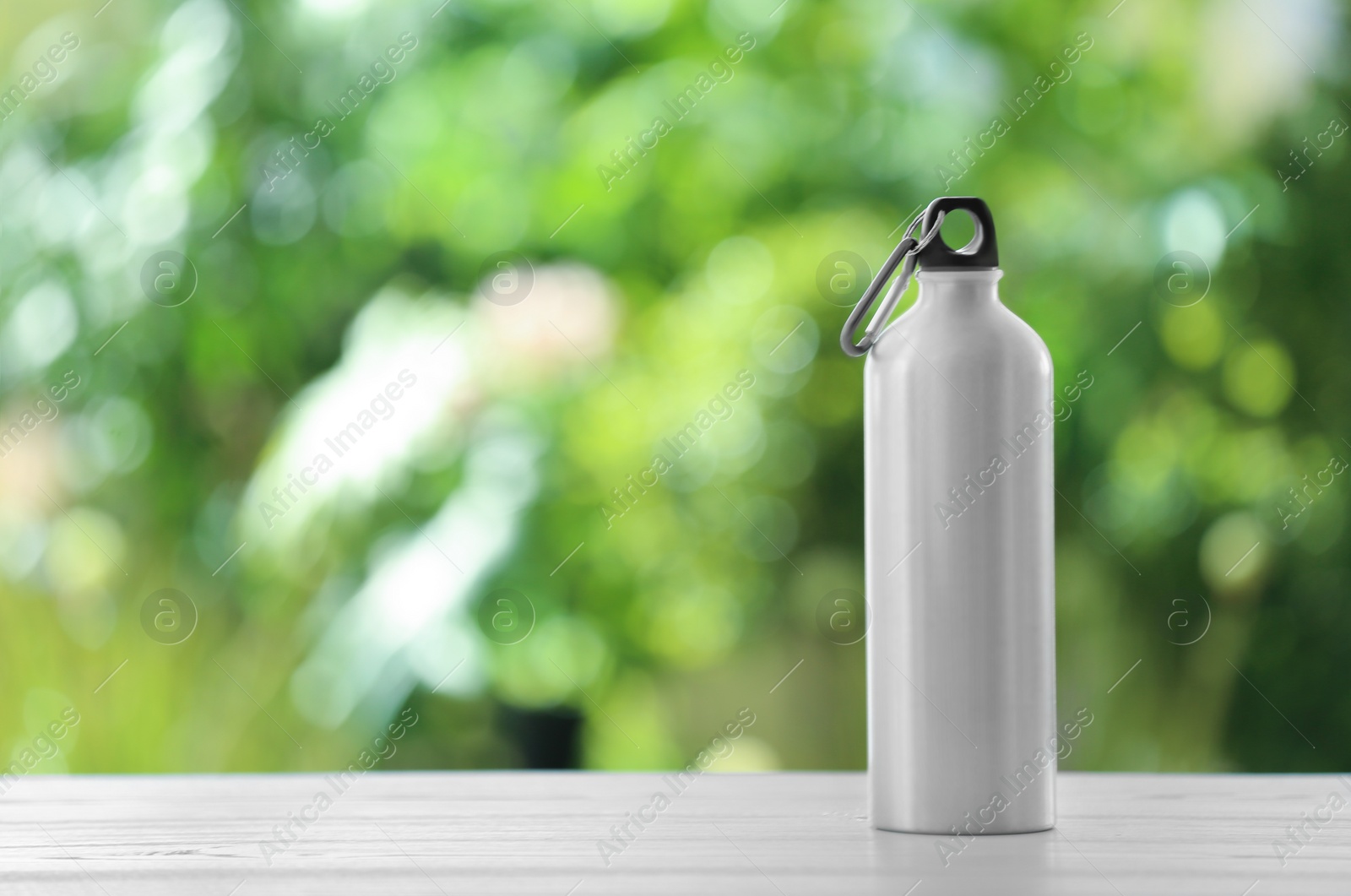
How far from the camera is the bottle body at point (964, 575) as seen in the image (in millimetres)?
574

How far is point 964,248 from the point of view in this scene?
23.9 inches

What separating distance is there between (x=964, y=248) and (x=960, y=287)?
0.03 m

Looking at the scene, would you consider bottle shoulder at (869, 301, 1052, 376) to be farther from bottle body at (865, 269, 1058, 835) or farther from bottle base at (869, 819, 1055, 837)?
bottle base at (869, 819, 1055, 837)

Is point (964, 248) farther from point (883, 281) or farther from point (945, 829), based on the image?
point (945, 829)

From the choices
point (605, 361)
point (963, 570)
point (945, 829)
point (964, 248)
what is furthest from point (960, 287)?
point (605, 361)

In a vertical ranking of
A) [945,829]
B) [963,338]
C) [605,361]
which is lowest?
[605,361]

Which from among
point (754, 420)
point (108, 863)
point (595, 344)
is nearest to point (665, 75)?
point (595, 344)

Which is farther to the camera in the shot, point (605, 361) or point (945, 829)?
point (605, 361)

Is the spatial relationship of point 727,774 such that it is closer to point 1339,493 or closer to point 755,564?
point 755,564

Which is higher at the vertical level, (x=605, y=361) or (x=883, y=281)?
(x=883, y=281)

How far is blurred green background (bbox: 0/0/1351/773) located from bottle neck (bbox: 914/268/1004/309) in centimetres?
123

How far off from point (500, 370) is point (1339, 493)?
4.16 ft

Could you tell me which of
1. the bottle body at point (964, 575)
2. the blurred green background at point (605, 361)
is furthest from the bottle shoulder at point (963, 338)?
the blurred green background at point (605, 361)

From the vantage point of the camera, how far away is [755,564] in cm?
190
